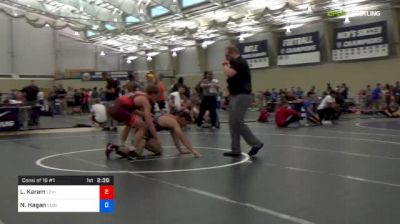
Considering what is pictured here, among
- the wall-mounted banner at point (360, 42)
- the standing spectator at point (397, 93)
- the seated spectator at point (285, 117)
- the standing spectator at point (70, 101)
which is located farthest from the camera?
the standing spectator at point (70, 101)

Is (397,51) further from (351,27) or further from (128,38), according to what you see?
(128,38)

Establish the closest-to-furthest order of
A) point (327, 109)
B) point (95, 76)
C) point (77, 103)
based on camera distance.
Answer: point (327, 109) < point (77, 103) < point (95, 76)

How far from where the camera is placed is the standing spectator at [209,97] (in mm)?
14141

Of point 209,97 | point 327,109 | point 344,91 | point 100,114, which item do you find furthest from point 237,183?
point 344,91

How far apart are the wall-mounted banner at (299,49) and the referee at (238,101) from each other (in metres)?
22.9

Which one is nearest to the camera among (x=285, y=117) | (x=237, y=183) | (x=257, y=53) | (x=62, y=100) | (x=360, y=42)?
(x=237, y=183)

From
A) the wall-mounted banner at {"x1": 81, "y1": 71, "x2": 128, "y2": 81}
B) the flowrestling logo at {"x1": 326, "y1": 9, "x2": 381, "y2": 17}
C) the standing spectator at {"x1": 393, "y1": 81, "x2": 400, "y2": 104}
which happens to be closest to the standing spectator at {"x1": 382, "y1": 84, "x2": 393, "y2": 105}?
the standing spectator at {"x1": 393, "y1": 81, "x2": 400, "y2": 104}

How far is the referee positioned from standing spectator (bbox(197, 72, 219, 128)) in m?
6.20

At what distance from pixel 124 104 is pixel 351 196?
4.21 meters

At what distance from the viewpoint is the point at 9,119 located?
14.3 m

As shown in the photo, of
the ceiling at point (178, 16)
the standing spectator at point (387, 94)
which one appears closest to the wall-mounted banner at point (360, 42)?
the ceiling at point (178, 16)
